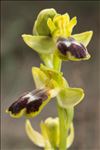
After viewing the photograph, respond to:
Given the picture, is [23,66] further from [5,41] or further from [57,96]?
[57,96]

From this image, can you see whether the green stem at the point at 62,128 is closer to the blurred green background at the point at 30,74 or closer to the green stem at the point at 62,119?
the green stem at the point at 62,119

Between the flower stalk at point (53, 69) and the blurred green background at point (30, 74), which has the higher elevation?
the flower stalk at point (53, 69)

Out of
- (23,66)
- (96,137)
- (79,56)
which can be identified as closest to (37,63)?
(23,66)

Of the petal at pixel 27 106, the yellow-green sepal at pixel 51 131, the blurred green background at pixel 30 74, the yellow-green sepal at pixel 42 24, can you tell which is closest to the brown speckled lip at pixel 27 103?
the petal at pixel 27 106

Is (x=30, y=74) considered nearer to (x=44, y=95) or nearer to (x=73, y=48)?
(x=44, y=95)

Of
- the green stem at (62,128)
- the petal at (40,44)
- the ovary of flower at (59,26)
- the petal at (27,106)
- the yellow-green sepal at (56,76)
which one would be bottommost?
the green stem at (62,128)

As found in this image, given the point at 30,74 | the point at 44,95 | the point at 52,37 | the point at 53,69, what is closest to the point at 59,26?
the point at 52,37

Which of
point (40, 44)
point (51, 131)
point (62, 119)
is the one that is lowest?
point (51, 131)
